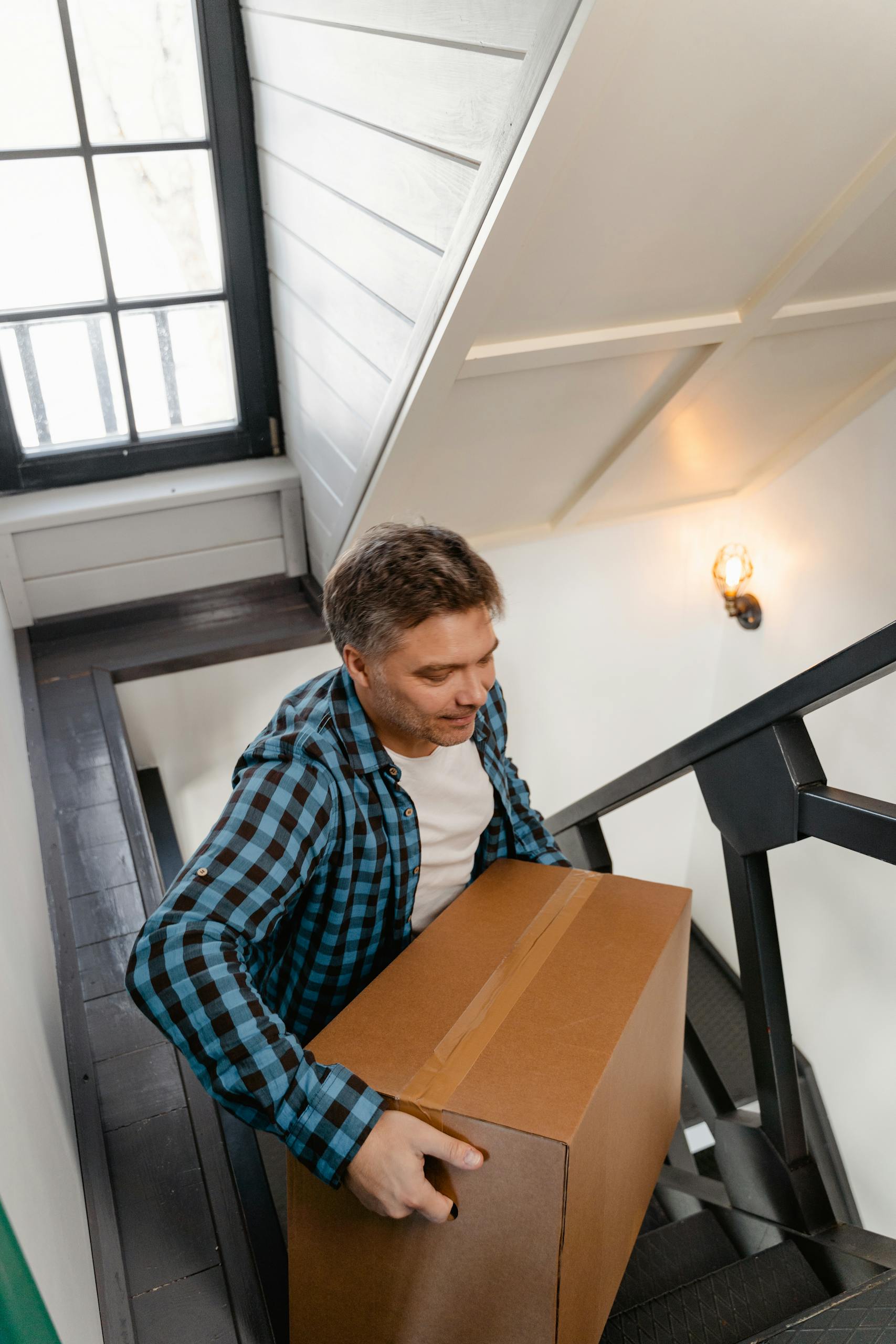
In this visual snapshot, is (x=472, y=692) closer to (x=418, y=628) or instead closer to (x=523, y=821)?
(x=418, y=628)

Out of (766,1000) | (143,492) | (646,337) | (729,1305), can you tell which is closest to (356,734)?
(766,1000)

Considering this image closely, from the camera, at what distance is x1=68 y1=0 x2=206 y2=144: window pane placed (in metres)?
2.14

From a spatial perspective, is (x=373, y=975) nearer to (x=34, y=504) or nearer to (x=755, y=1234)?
(x=755, y=1234)

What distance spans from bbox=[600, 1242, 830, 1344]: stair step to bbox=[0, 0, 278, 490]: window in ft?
7.91

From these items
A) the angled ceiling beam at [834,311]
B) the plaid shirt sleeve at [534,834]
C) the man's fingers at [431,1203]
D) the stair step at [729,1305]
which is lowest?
the stair step at [729,1305]

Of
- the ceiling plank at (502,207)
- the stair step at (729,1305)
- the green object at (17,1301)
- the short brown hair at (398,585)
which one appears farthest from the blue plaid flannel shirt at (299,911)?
the ceiling plank at (502,207)

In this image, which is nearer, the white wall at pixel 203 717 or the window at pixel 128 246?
the window at pixel 128 246

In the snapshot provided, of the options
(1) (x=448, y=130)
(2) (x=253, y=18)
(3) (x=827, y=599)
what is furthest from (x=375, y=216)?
(3) (x=827, y=599)

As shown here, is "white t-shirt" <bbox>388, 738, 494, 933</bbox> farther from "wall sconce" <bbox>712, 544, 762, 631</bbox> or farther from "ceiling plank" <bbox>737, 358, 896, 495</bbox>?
"wall sconce" <bbox>712, 544, 762, 631</bbox>

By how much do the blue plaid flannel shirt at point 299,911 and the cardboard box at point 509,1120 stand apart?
73 mm

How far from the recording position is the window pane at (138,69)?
2.14 metres

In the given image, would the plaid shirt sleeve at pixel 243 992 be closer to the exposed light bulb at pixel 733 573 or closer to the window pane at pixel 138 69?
the window pane at pixel 138 69

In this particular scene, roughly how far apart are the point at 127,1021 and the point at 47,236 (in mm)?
1916

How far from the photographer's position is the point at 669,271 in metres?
1.83
